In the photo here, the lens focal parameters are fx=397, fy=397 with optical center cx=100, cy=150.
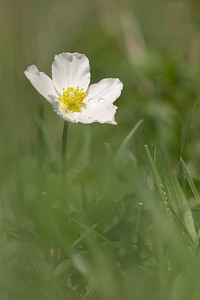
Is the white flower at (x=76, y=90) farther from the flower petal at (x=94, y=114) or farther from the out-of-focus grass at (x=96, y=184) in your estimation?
the out-of-focus grass at (x=96, y=184)

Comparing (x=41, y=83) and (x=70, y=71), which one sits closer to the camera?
(x=41, y=83)

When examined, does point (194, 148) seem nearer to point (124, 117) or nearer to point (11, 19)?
point (124, 117)

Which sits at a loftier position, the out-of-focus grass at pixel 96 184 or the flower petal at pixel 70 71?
the flower petal at pixel 70 71

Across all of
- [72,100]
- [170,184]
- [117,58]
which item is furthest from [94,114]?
[117,58]

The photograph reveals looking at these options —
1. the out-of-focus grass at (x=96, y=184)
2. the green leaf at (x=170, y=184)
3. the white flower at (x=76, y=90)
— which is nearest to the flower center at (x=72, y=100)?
the white flower at (x=76, y=90)

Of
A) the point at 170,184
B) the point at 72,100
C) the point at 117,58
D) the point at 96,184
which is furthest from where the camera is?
the point at 117,58

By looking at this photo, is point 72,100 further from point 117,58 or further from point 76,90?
point 117,58

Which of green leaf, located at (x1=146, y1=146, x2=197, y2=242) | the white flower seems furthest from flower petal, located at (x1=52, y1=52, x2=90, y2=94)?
green leaf, located at (x1=146, y1=146, x2=197, y2=242)
